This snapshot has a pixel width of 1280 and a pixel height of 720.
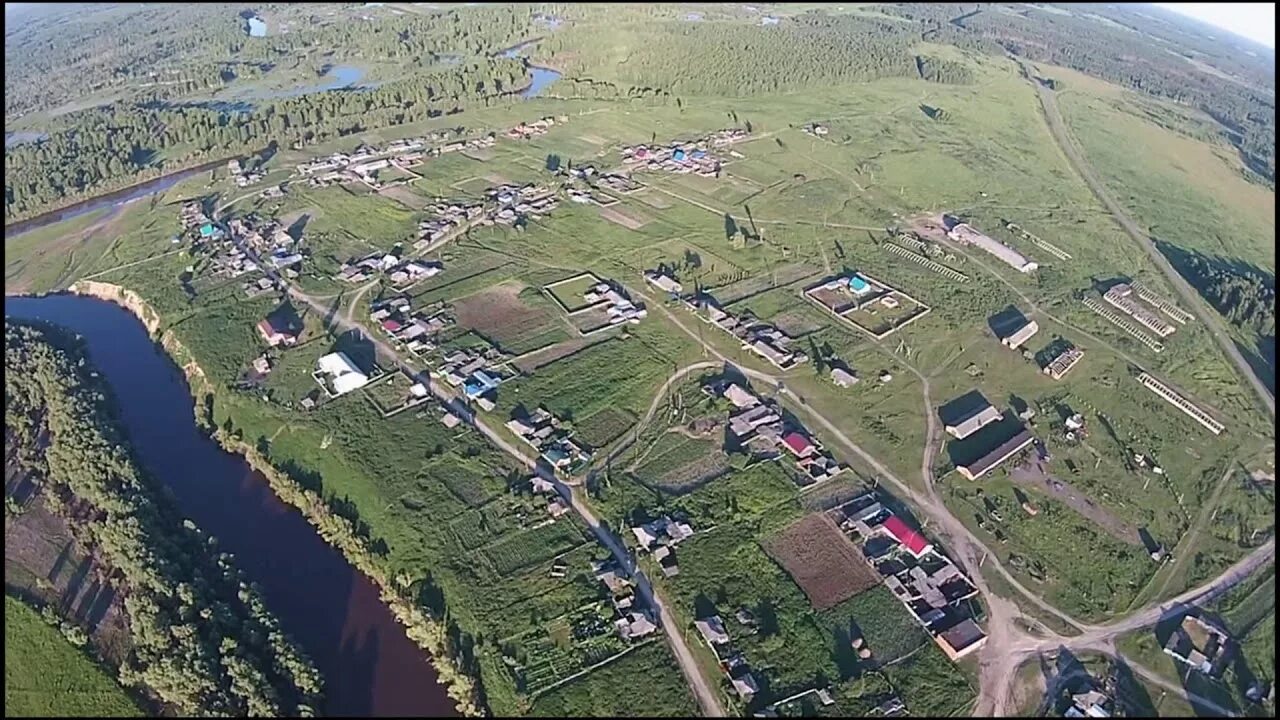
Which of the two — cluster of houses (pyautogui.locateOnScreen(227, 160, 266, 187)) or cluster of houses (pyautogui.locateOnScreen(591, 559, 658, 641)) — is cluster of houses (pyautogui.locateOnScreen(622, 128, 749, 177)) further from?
cluster of houses (pyautogui.locateOnScreen(591, 559, 658, 641))

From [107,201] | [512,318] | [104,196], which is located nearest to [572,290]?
[512,318]

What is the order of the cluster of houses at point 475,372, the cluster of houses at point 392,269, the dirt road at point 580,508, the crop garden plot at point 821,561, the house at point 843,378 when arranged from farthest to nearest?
1. the cluster of houses at point 392,269
2. the house at point 843,378
3. the cluster of houses at point 475,372
4. the crop garden plot at point 821,561
5. the dirt road at point 580,508

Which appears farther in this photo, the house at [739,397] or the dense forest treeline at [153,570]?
the house at [739,397]

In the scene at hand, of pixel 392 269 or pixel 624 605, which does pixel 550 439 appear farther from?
pixel 392 269

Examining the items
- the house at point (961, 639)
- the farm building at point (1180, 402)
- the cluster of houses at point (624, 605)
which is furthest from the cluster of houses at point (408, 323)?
the farm building at point (1180, 402)

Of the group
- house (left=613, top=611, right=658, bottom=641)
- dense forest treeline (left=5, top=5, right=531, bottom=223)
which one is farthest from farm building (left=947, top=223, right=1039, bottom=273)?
dense forest treeline (left=5, top=5, right=531, bottom=223)

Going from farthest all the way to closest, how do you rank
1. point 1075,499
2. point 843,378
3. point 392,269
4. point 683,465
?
point 392,269
point 843,378
point 683,465
point 1075,499

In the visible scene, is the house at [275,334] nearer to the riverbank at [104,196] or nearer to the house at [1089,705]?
the riverbank at [104,196]

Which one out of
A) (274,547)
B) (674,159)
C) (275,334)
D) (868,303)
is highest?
(674,159)
